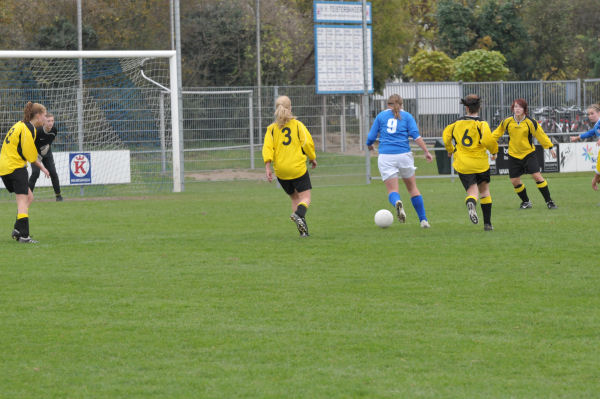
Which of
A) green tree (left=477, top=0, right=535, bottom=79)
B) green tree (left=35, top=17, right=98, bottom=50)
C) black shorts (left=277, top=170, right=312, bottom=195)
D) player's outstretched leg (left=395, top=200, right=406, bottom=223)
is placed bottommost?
player's outstretched leg (left=395, top=200, right=406, bottom=223)

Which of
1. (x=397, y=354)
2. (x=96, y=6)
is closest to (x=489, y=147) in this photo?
(x=397, y=354)

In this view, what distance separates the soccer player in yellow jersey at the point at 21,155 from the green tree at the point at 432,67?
114 feet

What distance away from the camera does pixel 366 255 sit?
398 inches

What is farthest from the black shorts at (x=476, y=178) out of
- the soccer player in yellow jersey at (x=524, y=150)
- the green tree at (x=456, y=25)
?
the green tree at (x=456, y=25)

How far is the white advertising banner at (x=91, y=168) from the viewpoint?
66.2 feet

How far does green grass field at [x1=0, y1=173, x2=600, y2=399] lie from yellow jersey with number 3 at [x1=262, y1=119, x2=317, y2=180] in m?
0.93

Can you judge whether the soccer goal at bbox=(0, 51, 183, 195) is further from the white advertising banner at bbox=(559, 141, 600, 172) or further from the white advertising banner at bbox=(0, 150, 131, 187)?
the white advertising banner at bbox=(559, 141, 600, 172)

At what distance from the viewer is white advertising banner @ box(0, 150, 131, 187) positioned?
794 inches

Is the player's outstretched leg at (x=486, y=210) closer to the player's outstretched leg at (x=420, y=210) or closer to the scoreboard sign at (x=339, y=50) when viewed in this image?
the player's outstretched leg at (x=420, y=210)

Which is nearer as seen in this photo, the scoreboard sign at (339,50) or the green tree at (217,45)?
the scoreboard sign at (339,50)

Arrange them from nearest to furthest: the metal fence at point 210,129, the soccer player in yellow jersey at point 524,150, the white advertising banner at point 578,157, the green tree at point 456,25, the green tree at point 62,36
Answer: the soccer player in yellow jersey at point 524,150 < the metal fence at point 210,129 < the white advertising banner at point 578,157 < the green tree at point 62,36 < the green tree at point 456,25

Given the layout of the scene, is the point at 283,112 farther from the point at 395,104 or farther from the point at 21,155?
the point at 21,155

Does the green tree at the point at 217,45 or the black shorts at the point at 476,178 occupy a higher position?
the green tree at the point at 217,45

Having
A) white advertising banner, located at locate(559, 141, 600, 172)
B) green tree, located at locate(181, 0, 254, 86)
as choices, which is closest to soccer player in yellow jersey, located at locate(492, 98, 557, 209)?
white advertising banner, located at locate(559, 141, 600, 172)
